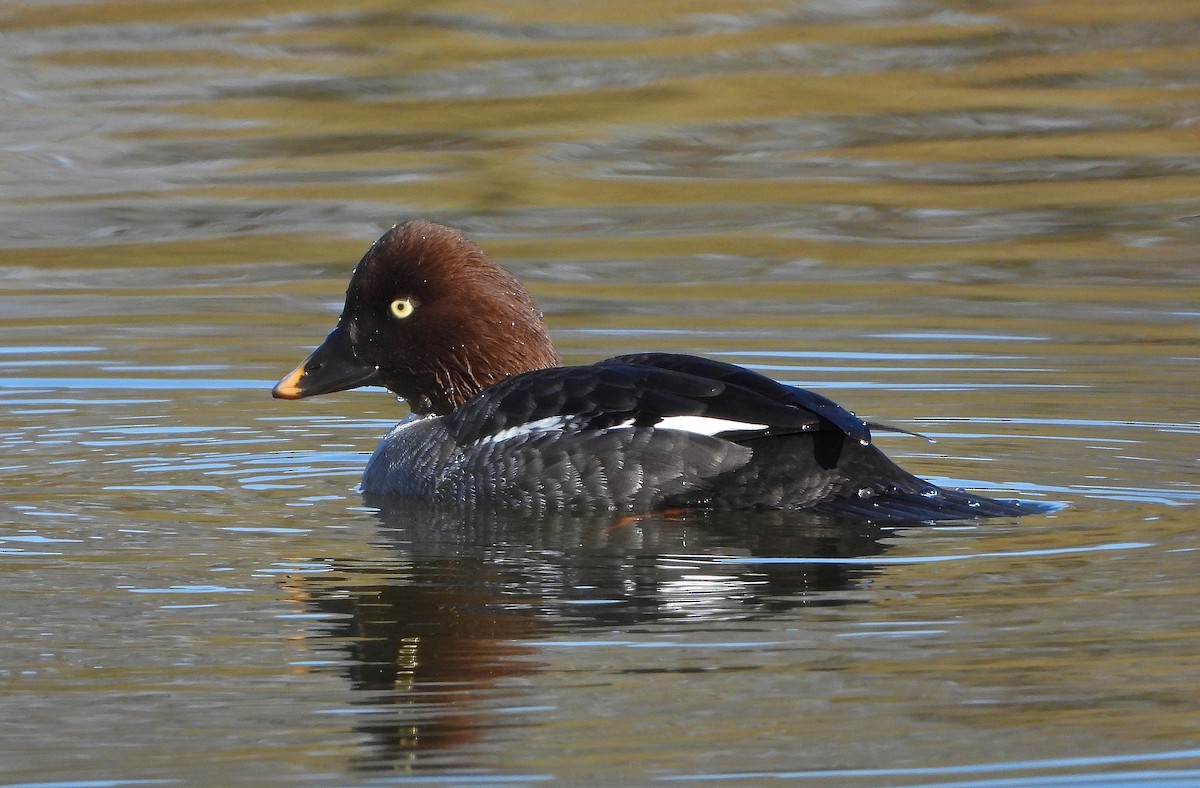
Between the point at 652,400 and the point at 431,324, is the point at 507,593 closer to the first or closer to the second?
the point at 652,400

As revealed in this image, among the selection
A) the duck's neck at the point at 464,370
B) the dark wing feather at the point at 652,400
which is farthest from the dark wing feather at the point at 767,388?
the duck's neck at the point at 464,370

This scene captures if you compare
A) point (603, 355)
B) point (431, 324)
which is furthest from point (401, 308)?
point (603, 355)

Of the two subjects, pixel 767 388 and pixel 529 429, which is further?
pixel 529 429

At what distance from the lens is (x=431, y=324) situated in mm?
7754

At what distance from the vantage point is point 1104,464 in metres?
7.27

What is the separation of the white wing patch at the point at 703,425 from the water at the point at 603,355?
286mm

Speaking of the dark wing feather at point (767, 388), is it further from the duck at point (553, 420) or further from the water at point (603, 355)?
the water at point (603, 355)

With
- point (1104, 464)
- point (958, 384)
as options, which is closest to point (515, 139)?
point (958, 384)

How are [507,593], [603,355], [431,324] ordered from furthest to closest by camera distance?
[603,355], [431,324], [507,593]

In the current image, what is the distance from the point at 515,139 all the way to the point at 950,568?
9.07 meters

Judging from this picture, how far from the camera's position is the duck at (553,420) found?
660cm

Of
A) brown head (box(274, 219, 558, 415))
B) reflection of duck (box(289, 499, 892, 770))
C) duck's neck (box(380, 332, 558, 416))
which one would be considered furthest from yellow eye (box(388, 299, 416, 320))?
reflection of duck (box(289, 499, 892, 770))

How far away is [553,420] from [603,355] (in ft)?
9.94

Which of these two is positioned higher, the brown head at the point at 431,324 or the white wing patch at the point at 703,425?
the brown head at the point at 431,324
